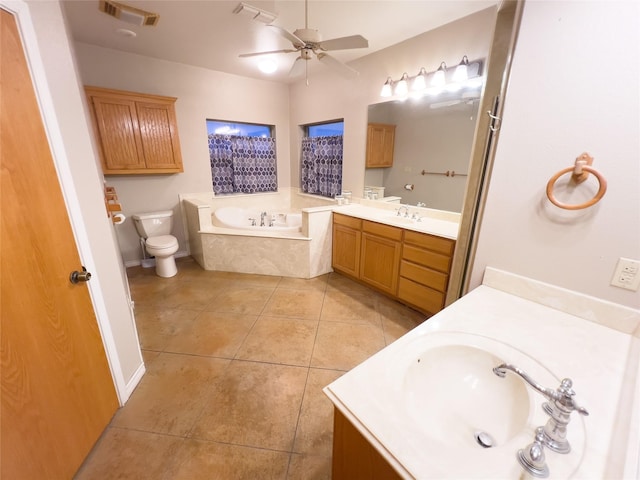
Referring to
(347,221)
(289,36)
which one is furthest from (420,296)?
(289,36)

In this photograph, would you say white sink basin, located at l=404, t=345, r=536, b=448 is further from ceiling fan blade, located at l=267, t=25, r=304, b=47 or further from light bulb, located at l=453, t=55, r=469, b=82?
light bulb, located at l=453, t=55, r=469, b=82

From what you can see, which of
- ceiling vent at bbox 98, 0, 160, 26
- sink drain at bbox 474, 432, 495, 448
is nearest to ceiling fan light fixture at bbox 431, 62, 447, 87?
ceiling vent at bbox 98, 0, 160, 26

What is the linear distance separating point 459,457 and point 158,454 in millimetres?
1518

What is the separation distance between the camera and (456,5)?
2.10 m

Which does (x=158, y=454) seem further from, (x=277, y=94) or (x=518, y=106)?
(x=277, y=94)

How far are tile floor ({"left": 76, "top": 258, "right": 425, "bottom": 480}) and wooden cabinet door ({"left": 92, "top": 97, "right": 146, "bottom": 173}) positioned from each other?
57.7 inches

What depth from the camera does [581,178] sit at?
995 millimetres

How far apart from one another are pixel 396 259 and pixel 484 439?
A: 1.85 meters

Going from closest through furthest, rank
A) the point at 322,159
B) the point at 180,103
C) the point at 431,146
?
the point at 431,146 → the point at 180,103 → the point at 322,159

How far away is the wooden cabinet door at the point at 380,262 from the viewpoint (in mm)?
2604

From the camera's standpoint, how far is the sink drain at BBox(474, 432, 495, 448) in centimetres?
78

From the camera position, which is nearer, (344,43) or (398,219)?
(344,43)

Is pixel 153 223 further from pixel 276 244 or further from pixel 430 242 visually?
pixel 430 242

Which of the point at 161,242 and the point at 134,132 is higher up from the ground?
the point at 134,132
